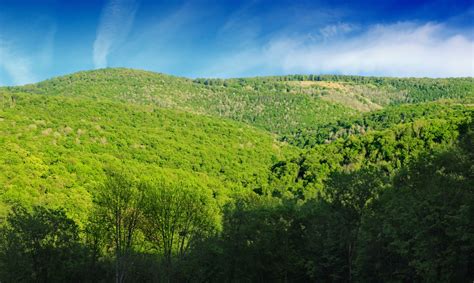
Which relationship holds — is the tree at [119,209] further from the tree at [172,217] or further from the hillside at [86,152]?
the hillside at [86,152]

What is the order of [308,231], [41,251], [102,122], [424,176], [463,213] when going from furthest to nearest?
[102,122], [308,231], [41,251], [424,176], [463,213]

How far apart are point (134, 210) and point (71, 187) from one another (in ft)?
163

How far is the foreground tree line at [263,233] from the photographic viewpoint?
107ft

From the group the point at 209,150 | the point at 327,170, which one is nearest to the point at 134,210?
the point at 327,170

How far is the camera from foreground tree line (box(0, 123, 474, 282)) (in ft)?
107

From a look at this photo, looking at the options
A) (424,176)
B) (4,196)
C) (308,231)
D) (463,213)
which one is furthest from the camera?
(4,196)

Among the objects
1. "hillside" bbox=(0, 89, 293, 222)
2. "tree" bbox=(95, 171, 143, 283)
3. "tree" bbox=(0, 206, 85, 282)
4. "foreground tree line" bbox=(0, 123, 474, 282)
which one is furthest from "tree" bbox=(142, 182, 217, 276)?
"hillside" bbox=(0, 89, 293, 222)

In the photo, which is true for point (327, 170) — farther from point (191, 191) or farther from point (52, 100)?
point (52, 100)

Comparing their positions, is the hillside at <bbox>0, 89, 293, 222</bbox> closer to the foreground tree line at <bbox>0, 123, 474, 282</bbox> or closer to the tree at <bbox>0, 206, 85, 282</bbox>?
the tree at <bbox>0, 206, 85, 282</bbox>

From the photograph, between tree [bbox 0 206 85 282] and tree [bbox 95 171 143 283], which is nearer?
tree [bbox 0 206 85 282]

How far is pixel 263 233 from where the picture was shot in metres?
49.4

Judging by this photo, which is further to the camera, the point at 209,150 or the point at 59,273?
the point at 209,150

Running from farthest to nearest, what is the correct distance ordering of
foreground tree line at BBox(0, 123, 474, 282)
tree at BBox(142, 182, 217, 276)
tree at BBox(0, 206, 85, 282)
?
1. tree at BBox(142, 182, 217, 276)
2. tree at BBox(0, 206, 85, 282)
3. foreground tree line at BBox(0, 123, 474, 282)

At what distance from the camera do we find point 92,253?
52188mm
